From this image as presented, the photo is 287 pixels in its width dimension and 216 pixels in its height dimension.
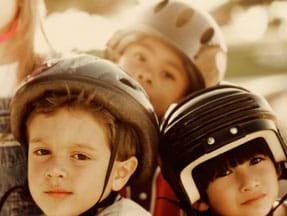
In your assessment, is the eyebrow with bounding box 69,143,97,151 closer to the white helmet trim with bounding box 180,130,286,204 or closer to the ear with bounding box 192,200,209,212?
the white helmet trim with bounding box 180,130,286,204

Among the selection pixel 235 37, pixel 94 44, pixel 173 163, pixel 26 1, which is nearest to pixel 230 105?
pixel 173 163

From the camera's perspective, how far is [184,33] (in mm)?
3084

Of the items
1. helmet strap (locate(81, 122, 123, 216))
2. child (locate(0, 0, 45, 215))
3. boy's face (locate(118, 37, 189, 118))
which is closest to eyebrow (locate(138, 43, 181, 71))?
boy's face (locate(118, 37, 189, 118))

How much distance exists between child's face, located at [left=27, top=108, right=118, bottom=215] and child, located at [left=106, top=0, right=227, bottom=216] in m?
0.80

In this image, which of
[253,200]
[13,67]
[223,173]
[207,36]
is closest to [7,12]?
[13,67]

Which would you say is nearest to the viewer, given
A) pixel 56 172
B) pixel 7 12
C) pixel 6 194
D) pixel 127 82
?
pixel 56 172

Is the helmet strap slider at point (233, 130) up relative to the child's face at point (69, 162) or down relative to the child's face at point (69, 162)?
up

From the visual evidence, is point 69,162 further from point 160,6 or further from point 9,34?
point 160,6

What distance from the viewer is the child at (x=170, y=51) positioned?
119 inches

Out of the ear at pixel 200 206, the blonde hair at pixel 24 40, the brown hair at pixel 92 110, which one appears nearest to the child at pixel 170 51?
the blonde hair at pixel 24 40

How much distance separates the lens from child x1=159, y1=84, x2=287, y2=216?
238cm

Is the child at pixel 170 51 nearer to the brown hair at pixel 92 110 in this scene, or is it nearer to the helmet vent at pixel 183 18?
the helmet vent at pixel 183 18

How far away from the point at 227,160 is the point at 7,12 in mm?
952

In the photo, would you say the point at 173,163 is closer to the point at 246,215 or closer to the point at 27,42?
the point at 246,215
